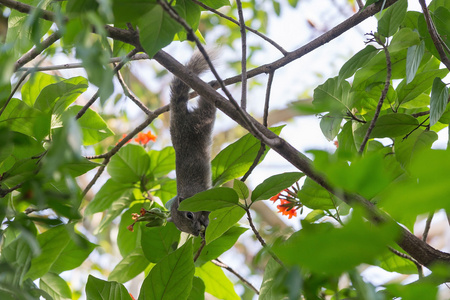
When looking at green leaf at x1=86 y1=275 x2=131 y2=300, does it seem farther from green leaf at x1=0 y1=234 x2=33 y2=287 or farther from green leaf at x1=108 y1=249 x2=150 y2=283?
green leaf at x1=108 y1=249 x2=150 y2=283

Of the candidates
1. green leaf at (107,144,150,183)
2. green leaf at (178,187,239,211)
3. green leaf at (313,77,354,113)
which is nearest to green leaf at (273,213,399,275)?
green leaf at (178,187,239,211)

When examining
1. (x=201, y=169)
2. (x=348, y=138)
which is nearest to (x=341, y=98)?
(x=348, y=138)

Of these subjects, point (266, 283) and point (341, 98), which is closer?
point (266, 283)

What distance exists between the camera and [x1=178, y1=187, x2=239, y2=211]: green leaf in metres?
0.88

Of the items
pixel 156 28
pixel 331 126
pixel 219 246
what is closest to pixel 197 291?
pixel 219 246

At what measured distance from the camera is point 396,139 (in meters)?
1.03

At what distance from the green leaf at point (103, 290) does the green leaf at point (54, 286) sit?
227 mm

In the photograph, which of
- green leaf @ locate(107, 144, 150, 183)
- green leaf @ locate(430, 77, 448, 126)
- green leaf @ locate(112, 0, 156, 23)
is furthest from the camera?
green leaf @ locate(107, 144, 150, 183)

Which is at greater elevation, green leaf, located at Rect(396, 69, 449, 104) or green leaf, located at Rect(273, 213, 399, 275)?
green leaf, located at Rect(396, 69, 449, 104)

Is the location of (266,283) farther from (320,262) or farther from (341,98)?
(320,262)

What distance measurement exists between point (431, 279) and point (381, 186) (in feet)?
1.27

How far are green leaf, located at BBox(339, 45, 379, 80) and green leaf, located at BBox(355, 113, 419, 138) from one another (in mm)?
128

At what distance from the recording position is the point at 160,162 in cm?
149

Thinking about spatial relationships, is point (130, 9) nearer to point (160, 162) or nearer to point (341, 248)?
point (341, 248)
